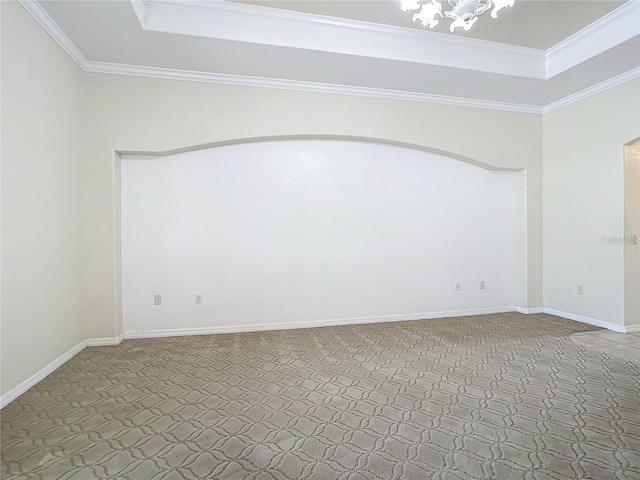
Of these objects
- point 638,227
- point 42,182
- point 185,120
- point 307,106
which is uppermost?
point 307,106

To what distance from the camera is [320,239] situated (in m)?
4.41

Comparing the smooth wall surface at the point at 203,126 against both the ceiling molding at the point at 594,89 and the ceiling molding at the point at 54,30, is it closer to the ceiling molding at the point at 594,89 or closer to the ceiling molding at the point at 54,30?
the ceiling molding at the point at 54,30

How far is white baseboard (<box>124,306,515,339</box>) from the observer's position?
398 cm

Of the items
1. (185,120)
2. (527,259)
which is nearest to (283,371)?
(185,120)

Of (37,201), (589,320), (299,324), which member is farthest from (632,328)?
(37,201)

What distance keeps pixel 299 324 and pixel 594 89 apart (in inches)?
189

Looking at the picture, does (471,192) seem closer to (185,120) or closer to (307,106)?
(307,106)

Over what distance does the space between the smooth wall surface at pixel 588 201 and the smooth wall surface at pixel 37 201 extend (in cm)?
603

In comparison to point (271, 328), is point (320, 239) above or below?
above

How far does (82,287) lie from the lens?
3.54 meters

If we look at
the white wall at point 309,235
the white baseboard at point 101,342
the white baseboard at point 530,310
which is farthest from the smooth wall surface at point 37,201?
the white baseboard at point 530,310

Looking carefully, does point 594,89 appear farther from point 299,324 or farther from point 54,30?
point 54,30

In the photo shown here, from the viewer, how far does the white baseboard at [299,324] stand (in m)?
3.98

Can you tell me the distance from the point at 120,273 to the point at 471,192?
4.78 m
